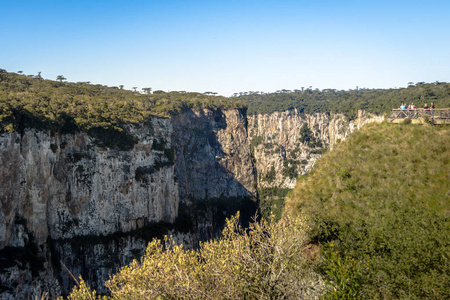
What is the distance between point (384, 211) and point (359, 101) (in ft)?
232

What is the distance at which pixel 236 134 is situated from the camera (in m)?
69.6

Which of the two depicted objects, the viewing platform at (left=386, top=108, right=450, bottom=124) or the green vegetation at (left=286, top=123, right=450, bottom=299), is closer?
the green vegetation at (left=286, top=123, right=450, bottom=299)

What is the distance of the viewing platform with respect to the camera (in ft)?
71.4

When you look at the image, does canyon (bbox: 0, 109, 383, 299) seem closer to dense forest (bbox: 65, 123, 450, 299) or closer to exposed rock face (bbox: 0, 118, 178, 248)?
exposed rock face (bbox: 0, 118, 178, 248)

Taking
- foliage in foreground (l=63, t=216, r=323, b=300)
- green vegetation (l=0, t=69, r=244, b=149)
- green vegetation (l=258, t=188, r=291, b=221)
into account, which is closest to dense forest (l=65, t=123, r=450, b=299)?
foliage in foreground (l=63, t=216, r=323, b=300)

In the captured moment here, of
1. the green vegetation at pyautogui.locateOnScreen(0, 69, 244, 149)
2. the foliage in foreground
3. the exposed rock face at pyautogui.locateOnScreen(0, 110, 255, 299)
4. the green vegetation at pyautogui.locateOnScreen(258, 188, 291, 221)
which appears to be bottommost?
the green vegetation at pyautogui.locateOnScreen(258, 188, 291, 221)

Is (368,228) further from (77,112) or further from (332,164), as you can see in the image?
(77,112)

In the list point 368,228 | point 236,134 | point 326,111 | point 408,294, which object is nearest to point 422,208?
point 368,228

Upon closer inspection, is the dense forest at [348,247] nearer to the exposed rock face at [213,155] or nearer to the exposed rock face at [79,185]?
the exposed rock face at [79,185]

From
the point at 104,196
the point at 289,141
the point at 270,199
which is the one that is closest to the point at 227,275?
the point at 104,196

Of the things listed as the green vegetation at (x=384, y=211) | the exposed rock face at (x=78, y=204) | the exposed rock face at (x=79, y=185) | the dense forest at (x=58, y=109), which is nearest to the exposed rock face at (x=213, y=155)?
the dense forest at (x=58, y=109)

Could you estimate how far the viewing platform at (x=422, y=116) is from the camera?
2177 centimetres

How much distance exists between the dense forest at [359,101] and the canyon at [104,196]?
71.9 feet

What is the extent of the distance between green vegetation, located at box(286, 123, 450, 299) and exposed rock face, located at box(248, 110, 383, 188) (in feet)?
173
